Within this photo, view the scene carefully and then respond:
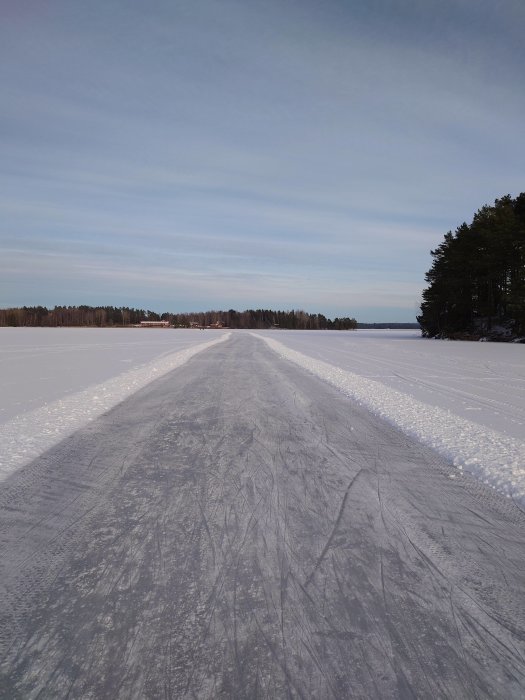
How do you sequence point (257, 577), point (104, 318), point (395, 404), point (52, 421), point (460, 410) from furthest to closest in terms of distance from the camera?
point (104, 318) < point (395, 404) < point (460, 410) < point (52, 421) < point (257, 577)

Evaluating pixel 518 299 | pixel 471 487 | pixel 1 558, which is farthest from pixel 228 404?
pixel 518 299

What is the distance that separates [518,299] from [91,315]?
15892 cm

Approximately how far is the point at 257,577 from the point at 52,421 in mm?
5199

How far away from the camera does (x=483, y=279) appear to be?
42.7 meters

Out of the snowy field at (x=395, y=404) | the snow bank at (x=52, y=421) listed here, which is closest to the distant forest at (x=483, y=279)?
the snowy field at (x=395, y=404)

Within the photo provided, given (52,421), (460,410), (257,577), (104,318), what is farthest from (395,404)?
(104,318)

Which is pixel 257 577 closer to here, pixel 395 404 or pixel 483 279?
pixel 395 404

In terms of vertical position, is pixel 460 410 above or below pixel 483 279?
below

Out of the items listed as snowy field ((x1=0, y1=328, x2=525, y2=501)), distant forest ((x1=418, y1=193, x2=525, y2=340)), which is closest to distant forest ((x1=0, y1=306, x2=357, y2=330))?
distant forest ((x1=418, y1=193, x2=525, y2=340))

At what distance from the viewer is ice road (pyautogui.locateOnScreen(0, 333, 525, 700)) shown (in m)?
1.88

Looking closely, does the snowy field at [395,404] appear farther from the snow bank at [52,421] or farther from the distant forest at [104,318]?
the distant forest at [104,318]

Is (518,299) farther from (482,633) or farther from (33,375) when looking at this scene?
(482,633)

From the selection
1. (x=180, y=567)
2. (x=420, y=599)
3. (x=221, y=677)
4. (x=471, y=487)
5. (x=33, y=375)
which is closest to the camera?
(x=221, y=677)

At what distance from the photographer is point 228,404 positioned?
7973 mm
